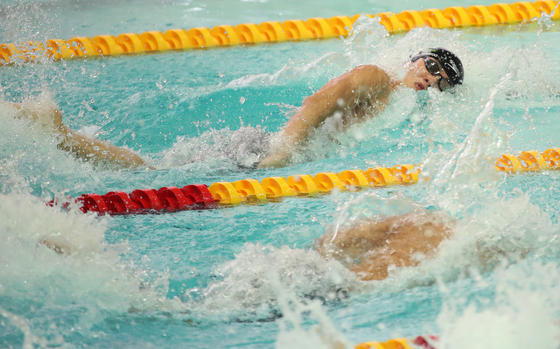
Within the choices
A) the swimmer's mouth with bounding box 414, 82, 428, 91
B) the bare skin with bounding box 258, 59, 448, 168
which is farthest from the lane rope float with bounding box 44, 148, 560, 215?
the swimmer's mouth with bounding box 414, 82, 428, 91

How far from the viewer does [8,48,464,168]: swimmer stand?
8.35 feet

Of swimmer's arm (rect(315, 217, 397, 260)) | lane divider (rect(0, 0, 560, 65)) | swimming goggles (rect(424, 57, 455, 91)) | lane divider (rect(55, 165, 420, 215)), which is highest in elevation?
lane divider (rect(0, 0, 560, 65))

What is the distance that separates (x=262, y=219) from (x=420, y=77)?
1.35m

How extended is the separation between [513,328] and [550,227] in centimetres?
82

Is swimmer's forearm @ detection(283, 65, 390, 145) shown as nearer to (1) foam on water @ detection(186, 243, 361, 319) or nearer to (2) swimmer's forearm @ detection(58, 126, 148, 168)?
(2) swimmer's forearm @ detection(58, 126, 148, 168)

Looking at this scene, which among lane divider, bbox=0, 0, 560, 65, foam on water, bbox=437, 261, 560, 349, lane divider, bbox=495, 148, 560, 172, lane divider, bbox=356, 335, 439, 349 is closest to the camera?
foam on water, bbox=437, 261, 560, 349

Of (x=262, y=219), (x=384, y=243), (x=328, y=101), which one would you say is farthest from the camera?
(x=328, y=101)

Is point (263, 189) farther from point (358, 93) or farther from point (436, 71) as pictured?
point (436, 71)

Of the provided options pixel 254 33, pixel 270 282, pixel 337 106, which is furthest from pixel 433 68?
pixel 254 33

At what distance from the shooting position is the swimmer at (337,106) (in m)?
2.54

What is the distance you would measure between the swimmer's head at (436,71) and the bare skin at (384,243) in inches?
52.6

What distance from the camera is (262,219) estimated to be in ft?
7.73

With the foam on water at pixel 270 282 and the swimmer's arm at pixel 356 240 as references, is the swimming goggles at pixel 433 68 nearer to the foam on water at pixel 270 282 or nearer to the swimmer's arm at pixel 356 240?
the swimmer's arm at pixel 356 240

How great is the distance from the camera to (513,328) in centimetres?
121
